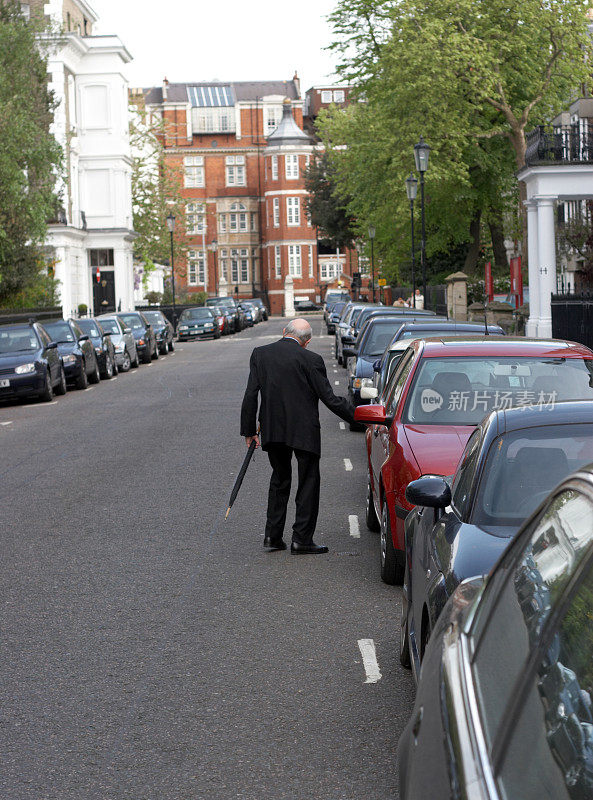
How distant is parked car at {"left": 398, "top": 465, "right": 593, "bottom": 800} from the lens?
86.4 inches

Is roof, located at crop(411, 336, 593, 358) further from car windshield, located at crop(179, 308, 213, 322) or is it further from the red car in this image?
car windshield, located at crop(179, 308, 213, 322)

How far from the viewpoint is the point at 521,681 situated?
2508 millimetres

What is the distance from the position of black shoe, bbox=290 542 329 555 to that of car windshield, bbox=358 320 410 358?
10.2 meters

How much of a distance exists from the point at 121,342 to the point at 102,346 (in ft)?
11.1

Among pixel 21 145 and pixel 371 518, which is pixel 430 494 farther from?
pixel 21 145

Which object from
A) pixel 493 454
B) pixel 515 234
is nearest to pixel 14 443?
pixel 493 454

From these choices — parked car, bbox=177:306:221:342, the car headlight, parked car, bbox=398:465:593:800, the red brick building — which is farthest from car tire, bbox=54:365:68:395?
the red brick building

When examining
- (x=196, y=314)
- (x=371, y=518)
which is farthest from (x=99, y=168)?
Answer: (x=371, y=518)

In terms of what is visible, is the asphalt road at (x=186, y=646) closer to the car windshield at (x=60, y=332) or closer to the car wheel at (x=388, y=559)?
the car wheel at (x=388, y=559)

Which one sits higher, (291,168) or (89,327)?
(291,168)

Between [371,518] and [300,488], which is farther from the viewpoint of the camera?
[371,518]

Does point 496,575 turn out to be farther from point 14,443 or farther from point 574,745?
point 14,443

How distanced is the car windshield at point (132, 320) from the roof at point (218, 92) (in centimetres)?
9668

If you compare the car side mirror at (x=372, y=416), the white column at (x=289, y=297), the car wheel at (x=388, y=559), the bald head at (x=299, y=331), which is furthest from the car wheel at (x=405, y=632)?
the white column at (x=289, y=297)
